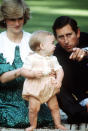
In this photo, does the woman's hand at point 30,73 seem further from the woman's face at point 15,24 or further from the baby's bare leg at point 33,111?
the woman's face at point 15,24

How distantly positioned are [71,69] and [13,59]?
2.40 feet

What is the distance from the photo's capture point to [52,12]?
14.2m

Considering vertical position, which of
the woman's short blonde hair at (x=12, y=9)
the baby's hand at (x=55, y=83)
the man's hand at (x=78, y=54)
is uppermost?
the woman's short blonde hair at (x=12, y=9)

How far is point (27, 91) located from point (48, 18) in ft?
23.3

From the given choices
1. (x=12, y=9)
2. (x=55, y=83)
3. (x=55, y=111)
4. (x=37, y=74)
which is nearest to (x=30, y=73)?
(x=37, y=74)

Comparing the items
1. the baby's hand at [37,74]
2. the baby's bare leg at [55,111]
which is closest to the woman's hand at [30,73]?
the baby's hand at [37,74]

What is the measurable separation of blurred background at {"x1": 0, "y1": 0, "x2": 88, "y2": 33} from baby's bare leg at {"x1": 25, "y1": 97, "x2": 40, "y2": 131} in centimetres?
542

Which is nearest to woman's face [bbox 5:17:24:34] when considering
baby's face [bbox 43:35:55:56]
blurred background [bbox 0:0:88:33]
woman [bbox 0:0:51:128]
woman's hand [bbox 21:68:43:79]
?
woman [bbox 0:0:51:128]

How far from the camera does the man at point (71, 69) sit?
6.84m

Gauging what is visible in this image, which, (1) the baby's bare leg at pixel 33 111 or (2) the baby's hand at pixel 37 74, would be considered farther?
(1) the baby's bare leg at pixel 33 111

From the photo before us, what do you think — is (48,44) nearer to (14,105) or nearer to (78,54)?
(78,54)

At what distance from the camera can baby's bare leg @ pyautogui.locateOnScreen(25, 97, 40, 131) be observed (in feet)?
20.6

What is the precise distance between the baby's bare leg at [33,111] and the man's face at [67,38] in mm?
868

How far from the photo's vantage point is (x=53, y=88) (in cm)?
631
